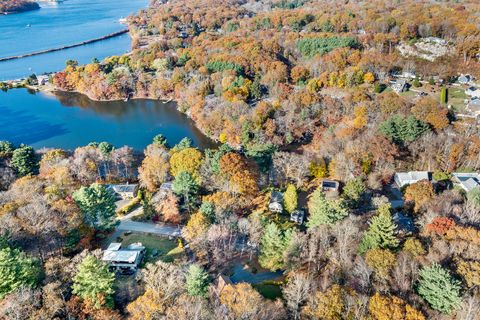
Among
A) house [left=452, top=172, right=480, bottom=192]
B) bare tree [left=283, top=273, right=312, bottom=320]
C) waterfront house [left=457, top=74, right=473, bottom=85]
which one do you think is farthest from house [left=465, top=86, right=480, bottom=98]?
bare tree [left=283, top=273, right=312, bottom=320]

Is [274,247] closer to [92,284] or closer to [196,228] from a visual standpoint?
[196,228]

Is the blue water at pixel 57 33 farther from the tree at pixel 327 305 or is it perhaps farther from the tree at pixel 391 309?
the tree at pixel 391 309

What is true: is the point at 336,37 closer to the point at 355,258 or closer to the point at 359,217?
the point at 359,217

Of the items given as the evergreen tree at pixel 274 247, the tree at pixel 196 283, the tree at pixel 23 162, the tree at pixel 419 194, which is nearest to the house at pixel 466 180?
the tree at pixel 419 194

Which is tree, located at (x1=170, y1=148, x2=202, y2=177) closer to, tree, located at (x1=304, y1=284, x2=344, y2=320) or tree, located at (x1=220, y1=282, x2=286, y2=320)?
tree, located at (x1=220, y1=282, x2=286, y2=320)

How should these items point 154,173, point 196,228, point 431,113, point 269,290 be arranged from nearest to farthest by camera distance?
point 269,290, point 196,228, point 154,173, point 431,113

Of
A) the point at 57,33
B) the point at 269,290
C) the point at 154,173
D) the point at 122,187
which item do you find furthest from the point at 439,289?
the point at 57,33

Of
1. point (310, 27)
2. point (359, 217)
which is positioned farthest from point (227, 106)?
point (310, 27)
